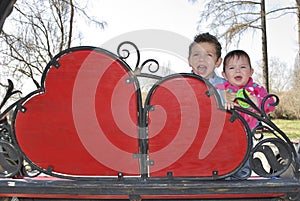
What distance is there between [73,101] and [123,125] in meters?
0.21

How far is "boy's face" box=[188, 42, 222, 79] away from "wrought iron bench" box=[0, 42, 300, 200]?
60cm

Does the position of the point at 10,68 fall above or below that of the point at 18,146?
above

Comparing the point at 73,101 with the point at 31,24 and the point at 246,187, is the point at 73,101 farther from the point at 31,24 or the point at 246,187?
the point at 31,24

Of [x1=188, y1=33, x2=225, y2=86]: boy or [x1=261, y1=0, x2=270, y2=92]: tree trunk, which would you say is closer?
[x1=188, y1=33, x2=225, y2=86]: boy

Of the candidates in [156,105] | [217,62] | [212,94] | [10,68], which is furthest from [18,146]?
[10,68]

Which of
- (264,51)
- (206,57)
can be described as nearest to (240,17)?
(264,51)

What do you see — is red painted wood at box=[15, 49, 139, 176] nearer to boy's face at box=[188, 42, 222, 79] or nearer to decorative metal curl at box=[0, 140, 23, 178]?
decorative metal curl at box=[0, 140, 23, 178]

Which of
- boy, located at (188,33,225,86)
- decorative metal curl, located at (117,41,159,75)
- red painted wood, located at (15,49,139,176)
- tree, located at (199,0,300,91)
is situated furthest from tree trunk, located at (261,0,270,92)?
red painted wood, located at (15,49,139,176)

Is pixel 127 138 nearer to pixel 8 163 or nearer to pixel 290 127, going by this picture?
pixel 8 163

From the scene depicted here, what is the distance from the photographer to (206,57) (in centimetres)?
215

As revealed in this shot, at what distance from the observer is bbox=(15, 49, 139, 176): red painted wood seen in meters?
1.53

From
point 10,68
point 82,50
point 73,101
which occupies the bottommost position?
point 73,101

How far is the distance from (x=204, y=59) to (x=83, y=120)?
0.85 metres

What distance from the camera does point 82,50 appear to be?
1.52 m
